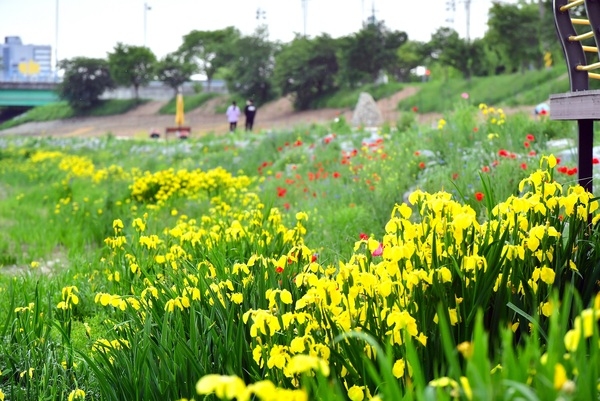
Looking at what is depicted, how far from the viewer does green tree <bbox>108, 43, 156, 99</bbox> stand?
202 ft

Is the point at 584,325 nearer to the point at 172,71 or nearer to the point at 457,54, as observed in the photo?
the point at 457,54

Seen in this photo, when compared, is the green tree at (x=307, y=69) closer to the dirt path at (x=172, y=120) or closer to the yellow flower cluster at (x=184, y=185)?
the dirt path at (x=172, y=120)

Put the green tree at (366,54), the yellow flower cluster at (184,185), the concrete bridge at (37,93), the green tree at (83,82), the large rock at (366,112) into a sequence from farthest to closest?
the green tree at (83,82) → the concrete bridge at (37,93) → the green tree at (366,54) → the large rock at (366,112) → the yellow flower cluster at (184,185)

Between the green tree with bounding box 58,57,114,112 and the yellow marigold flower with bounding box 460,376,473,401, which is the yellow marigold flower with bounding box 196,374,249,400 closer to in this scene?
the yellow marigold flower with bounding box 460,376,473,401

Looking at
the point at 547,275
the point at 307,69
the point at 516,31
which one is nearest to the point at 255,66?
the point at 307,69

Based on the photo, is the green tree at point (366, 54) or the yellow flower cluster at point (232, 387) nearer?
the yellow flower cluster at point (232, 387)

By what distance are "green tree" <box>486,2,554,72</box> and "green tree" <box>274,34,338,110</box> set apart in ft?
32.6

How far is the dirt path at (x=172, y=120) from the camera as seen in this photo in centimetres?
4100

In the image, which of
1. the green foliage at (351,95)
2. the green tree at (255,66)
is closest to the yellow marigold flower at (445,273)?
the green foliage at (351,95)

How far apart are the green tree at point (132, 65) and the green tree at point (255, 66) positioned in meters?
14.2

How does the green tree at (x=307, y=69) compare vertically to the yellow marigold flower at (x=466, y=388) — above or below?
above

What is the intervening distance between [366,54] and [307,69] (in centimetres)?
326

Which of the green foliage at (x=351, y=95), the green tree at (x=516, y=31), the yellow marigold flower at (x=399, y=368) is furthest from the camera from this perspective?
the green foliage at (x=351, y=95)

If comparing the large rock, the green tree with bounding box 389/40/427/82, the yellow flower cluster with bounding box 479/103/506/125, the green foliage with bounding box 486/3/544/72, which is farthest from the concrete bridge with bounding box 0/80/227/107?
the yellow flower cluster with bounding box 479/103/506/125
